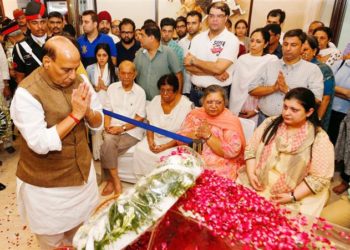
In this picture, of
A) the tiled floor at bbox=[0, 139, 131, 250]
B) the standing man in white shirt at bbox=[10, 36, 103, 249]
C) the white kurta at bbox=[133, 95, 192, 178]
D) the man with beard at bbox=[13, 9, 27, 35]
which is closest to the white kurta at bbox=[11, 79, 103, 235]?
the standing man in white shirt at bbox=[10, 36, 103, 249]

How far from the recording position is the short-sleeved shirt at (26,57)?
3080 mm

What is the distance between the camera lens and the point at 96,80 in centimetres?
347

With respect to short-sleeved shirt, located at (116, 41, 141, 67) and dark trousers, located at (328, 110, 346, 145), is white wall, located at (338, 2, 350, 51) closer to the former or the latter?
dark trousers, located at (328, 110, 346, 145)

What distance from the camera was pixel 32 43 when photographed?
3.15 m

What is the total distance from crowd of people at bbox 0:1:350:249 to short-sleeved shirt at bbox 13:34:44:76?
1cm

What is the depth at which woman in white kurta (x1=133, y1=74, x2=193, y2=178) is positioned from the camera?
296 cm

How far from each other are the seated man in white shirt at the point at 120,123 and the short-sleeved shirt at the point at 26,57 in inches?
31.8

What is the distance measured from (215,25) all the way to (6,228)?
2546 mm

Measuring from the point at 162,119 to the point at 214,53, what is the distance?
82 cm

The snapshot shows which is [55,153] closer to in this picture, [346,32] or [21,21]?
[21,21]

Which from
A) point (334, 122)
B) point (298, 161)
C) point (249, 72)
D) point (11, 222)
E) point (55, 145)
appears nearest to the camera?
point (55, 145)

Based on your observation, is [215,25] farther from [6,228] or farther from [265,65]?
[6,228]

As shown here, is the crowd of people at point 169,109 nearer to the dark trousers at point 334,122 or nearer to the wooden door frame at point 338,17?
the dark trousers at point 334,122

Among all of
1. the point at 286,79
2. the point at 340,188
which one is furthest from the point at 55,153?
the point at 340,188
